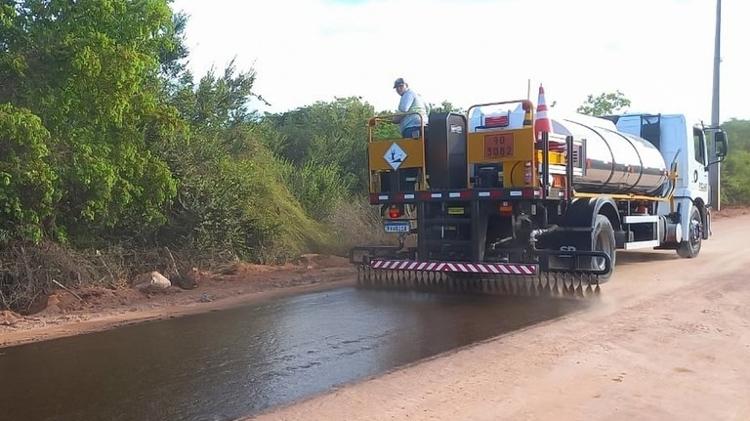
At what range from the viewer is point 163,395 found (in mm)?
5691

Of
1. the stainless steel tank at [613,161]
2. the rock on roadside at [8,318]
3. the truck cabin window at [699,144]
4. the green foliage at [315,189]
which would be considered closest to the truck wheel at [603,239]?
the stainless steel tank at [613,161]

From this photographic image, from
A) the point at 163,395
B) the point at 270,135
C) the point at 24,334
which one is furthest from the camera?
the point at 270,135

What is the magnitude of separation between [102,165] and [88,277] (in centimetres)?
200

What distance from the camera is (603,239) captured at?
37.4 ft

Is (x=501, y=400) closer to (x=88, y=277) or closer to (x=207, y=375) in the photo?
(x=207, y=375)

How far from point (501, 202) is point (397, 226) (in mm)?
1895

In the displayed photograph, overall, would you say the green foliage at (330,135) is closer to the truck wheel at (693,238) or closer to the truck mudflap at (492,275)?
the truck mudflap at (492,275)

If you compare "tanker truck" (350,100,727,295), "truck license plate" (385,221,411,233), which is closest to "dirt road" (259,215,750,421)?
"tanker truck" (350,100,727,295)

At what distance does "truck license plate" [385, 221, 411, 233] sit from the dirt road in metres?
3.39

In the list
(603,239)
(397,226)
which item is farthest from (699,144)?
(397,226)

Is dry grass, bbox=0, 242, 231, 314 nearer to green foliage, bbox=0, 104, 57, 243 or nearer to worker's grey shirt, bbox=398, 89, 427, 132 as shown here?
green foliage, bbox=0, 104, 57, 243

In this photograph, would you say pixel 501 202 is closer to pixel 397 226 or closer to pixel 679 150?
pixel 397 226

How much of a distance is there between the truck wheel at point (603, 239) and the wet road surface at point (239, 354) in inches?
45.2

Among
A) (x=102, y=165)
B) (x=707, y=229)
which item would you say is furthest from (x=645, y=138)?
(x=102, y=165)
